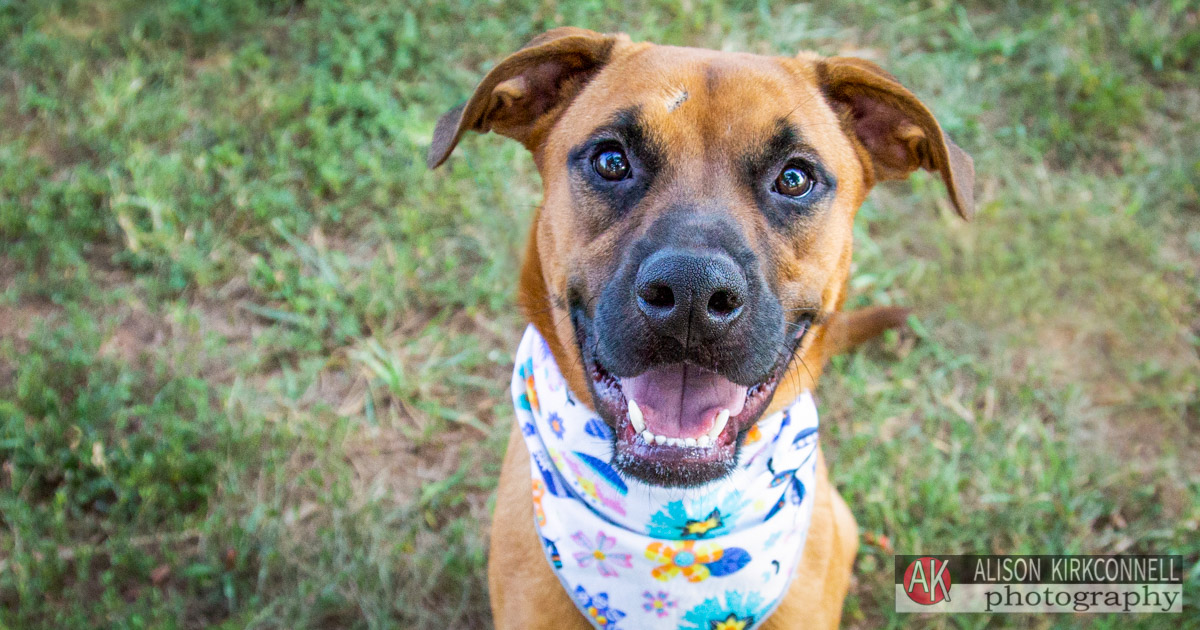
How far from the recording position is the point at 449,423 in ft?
15.3

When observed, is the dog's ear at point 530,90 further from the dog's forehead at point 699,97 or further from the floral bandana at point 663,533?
the floral bandana at point 663,533

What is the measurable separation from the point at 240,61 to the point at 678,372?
4419 millimetres

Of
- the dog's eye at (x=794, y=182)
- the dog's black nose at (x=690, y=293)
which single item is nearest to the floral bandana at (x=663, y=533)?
the dog's black nose at (x=690, y=293)

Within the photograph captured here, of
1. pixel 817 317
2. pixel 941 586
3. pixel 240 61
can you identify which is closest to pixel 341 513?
pixel 817 317

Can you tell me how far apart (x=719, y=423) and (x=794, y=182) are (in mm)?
853

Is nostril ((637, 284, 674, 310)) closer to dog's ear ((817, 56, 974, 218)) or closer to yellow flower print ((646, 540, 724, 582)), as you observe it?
yellow flower print ((646, 540, 724, 582))

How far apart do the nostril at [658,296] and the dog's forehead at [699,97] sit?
0.56 meters

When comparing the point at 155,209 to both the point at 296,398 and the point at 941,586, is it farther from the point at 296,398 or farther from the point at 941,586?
the point at 941,586

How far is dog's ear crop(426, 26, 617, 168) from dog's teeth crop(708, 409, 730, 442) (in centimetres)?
125

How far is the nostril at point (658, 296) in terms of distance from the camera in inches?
94.7

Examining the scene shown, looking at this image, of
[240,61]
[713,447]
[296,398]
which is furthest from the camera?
[240,61]

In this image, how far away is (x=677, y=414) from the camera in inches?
108
